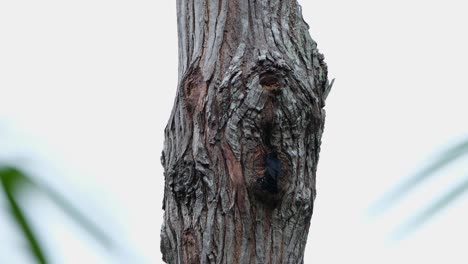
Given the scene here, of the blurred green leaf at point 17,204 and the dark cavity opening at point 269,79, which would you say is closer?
the blurred green leaf at point 17,204

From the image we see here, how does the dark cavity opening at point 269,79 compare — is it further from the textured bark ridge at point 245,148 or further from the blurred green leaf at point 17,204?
the blurred green leaf at point 17,204

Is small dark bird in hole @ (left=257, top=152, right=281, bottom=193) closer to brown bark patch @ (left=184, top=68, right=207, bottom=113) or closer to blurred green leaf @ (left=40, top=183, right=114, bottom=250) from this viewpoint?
brown bark patch @ (left=184, top=68, right=207, bottom=113)

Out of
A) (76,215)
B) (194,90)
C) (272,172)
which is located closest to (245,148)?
(272,172)

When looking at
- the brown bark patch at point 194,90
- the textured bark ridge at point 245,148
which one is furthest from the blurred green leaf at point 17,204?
the brown bark patch at point 194,90

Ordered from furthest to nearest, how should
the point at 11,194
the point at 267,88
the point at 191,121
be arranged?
the point at 191,121 → the point at 267,88 → the point at 11,194

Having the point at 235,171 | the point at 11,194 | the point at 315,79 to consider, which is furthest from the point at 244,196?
the point at 11,194

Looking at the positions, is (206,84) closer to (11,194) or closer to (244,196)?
(244,196)

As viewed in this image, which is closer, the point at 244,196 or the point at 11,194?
the point at 11,194
